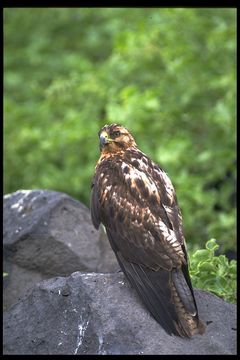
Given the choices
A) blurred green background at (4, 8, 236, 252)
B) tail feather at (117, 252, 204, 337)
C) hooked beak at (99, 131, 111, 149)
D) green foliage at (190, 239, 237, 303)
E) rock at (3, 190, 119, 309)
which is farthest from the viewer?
blurred green background at (4, 8, 236, 252)

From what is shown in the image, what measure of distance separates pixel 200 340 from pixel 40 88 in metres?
9.92

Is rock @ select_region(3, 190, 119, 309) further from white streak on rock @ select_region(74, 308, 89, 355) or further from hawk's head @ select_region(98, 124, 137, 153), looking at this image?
white streak on rock @ select_region(74, 308, 89, 355)

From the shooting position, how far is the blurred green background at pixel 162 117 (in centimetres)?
1027

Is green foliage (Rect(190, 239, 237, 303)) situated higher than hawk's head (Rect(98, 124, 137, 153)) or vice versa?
hawk's head (Rect(98, 124, 137, 153))

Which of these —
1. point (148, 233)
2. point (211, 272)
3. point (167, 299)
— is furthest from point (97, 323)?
point (211, 272)

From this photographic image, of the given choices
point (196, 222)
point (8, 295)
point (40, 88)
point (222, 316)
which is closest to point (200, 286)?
point (222, 316)

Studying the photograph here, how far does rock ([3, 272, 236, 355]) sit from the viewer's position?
472 cm

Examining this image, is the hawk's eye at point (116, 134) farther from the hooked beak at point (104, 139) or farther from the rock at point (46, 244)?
the rock at point (46, 244)

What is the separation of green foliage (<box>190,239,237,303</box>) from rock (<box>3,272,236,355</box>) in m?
0.69

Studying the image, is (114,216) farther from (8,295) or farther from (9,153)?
(9,153)

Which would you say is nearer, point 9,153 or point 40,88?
point 9,153

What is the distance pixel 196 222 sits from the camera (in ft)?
33.3

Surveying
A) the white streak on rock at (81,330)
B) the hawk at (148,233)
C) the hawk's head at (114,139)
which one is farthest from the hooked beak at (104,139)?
the white streak on rock at (81,330)

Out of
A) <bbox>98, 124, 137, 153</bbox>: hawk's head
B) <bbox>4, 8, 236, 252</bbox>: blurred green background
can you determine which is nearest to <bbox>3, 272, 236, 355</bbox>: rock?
<bbox>98, 124, 137, 153</bbox>: hawk's head
